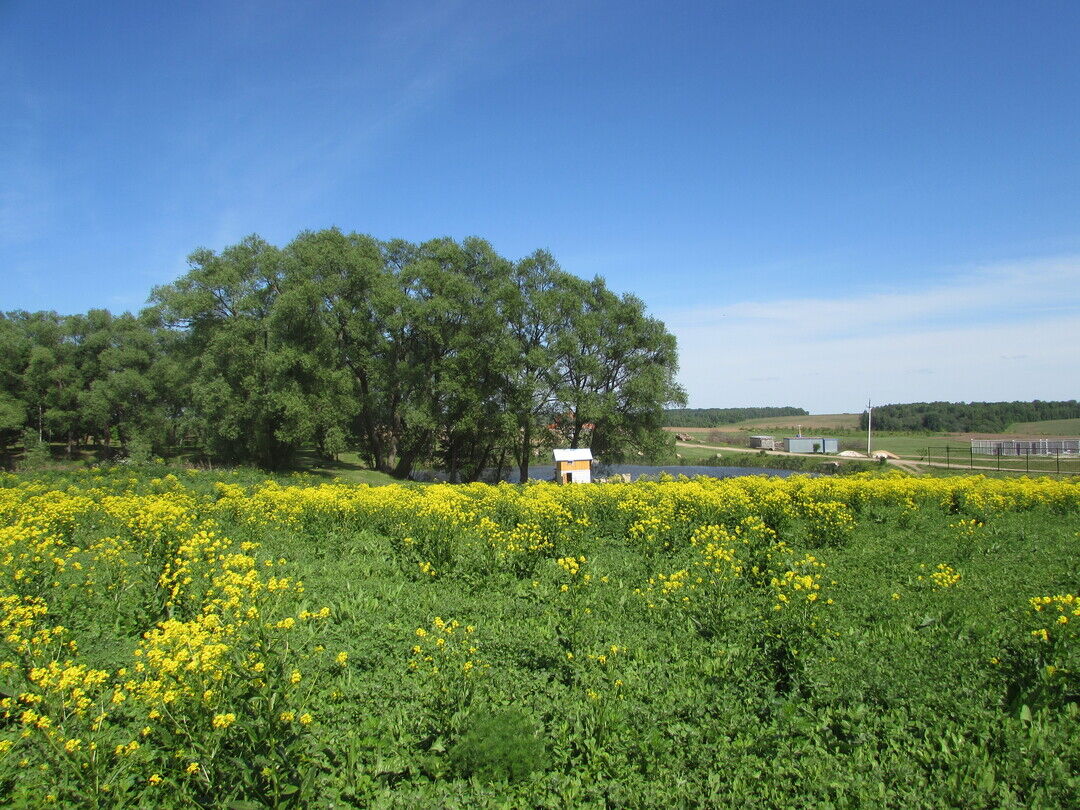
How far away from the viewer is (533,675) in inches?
211

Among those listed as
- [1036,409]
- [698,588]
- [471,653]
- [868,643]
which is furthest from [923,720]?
[1036,409]

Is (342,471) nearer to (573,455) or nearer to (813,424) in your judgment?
(573,455)

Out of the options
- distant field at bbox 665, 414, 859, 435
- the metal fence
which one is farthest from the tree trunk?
distant field at bbox 665, 414, 859, 435

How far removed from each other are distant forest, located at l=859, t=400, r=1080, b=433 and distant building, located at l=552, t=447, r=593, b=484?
223 feet

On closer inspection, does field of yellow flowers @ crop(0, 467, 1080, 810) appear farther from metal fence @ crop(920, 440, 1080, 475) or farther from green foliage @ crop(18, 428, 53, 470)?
metal fence @ crop(920, 440, 1080, 475)

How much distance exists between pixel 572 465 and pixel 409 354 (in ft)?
33.2

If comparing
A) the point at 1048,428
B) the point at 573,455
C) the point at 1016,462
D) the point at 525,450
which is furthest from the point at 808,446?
the point at 573,455

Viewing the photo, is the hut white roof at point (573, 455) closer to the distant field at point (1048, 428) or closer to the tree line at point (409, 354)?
the tree line at point (409, 354)

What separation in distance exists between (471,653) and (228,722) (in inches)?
80.0

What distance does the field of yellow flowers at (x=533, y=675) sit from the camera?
374 centimetres

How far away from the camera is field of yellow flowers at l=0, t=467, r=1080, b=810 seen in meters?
3.74

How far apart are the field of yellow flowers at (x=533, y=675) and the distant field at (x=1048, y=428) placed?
6433cm

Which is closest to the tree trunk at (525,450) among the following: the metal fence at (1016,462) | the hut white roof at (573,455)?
the hut white roof at (573,455)

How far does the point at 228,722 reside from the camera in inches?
140
